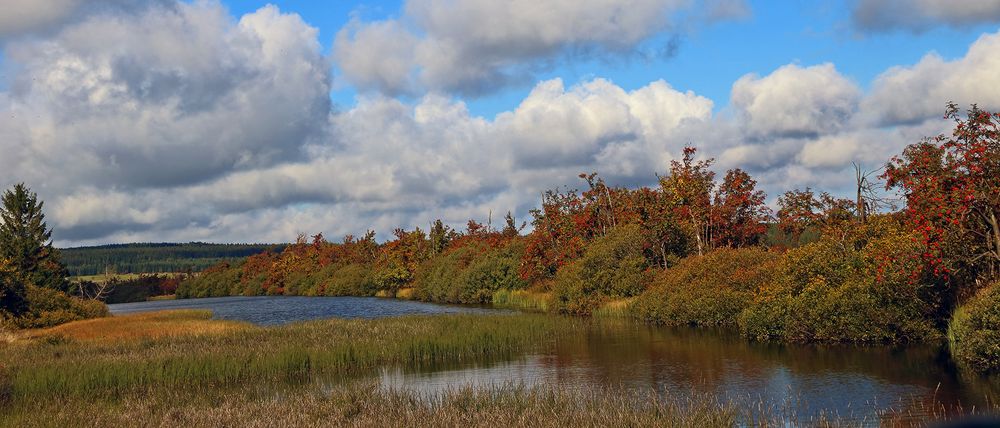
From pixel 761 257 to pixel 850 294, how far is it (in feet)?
42.1

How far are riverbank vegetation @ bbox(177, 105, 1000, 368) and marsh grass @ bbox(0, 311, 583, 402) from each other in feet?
39.3

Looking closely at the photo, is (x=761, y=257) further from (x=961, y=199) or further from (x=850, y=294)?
(x=961, y=199)

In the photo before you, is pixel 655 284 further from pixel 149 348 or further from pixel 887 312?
pixel 149 348

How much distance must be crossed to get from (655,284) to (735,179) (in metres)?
15.5

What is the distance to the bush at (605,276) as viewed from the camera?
2377 inches

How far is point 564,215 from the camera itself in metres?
85.1

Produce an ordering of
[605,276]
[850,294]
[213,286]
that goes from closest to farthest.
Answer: [850,294], [605,276], [213,286]

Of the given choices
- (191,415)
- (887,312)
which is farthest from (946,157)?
(191,415)

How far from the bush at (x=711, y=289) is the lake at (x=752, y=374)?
6.06m

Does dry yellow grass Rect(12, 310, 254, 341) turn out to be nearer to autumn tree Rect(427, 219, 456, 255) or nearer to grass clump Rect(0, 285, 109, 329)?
grass clump Rect(0, 285, 109, 329)

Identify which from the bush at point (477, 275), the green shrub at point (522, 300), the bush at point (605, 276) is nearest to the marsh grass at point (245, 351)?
the bush at point (605, 276)

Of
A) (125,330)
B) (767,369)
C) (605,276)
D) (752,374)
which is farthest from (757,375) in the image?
(125,330)

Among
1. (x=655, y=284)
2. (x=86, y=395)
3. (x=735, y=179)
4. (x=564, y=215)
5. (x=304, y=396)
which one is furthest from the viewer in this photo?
(x=564, y=215)

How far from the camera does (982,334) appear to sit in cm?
2492
